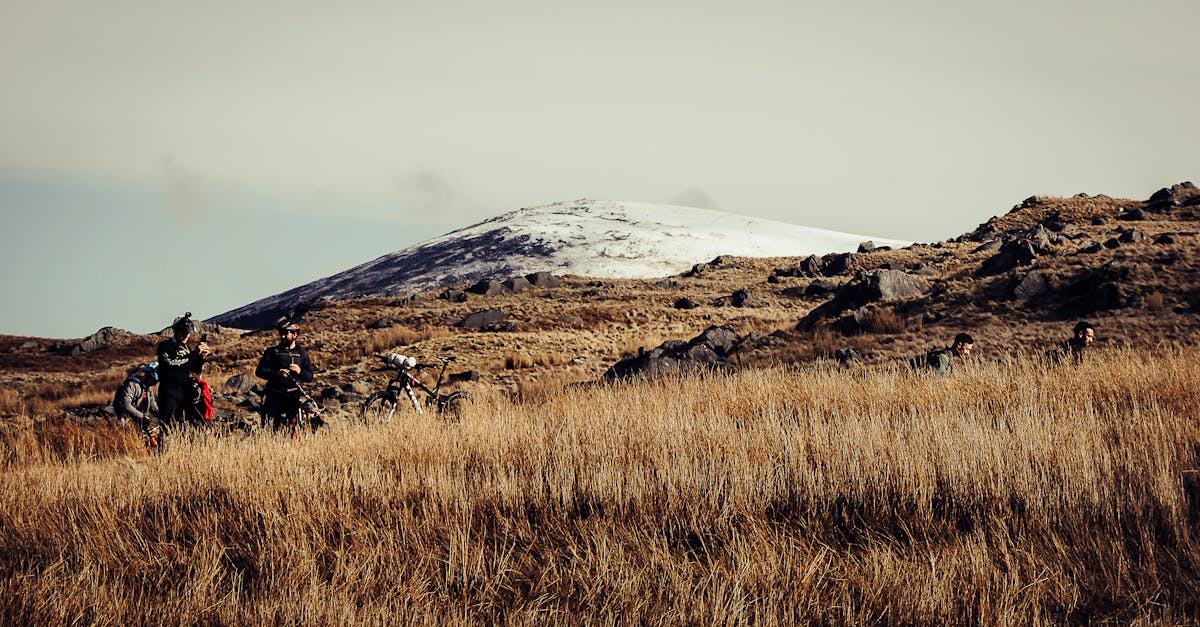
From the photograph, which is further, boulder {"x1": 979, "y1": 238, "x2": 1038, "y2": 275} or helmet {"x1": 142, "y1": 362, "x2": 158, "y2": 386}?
boulder {"x1": 979, "y1": 238, "x2": 1038, "y2": 275}

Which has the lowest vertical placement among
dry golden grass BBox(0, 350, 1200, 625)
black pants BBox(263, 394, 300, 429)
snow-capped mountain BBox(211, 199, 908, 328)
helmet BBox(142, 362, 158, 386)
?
dry golden grass BBox(0, 350, 1200, 625)

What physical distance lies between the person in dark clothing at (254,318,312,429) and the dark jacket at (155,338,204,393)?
799mm

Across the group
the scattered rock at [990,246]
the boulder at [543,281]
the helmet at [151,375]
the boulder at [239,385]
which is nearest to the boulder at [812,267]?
the scattered rock at [990,246]

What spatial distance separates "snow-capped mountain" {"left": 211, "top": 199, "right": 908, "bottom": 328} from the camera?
381 ft

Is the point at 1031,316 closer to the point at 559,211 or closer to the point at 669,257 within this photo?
the point at 669,257

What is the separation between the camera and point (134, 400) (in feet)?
31.2

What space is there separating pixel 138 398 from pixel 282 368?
2.18 meters

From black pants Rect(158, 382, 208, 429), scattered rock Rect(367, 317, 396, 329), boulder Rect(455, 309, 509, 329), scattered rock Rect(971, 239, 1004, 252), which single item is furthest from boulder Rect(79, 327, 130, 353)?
scattered rock Rect(971, 239, 1004, 252)

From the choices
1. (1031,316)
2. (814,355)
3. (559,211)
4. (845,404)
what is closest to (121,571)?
(845,404)

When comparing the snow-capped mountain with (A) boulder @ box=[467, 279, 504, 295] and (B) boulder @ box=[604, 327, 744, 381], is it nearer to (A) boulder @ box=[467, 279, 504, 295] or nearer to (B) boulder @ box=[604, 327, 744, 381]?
(A) boulder @ box=[467, 279, 504, 295]

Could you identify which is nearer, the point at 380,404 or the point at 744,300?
the point at 380,404

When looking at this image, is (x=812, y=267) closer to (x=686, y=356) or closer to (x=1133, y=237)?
(x=1133, y=237)

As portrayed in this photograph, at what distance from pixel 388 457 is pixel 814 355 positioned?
50.4 ft

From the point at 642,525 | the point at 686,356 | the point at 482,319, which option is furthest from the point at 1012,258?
the point at 642,525
